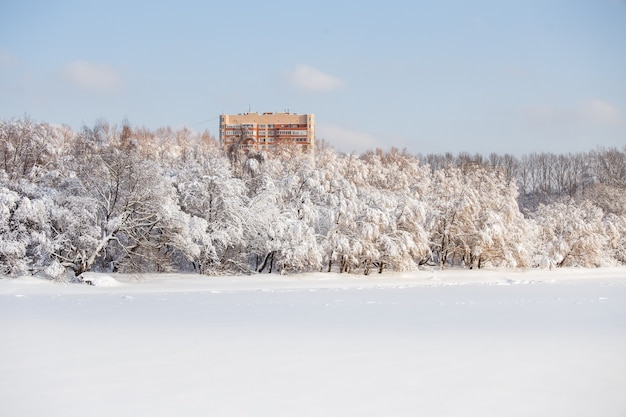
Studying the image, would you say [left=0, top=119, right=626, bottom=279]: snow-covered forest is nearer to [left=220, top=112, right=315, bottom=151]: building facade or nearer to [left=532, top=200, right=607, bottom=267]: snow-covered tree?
[left=532, top=200, right=607, bottom=267]: snow-covered tree

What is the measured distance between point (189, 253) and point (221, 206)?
3.14 meters

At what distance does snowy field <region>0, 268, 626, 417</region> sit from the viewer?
6062mm

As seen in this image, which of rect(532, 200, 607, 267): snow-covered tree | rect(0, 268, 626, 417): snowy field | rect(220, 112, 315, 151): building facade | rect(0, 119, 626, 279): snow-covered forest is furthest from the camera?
rect(220, 112, 315, 151): building facade

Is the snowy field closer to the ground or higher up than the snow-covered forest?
closer to the ground

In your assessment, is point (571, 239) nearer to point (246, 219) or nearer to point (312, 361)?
point (246, 219)

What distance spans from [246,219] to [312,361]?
2133cm

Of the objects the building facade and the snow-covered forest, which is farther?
the building facade

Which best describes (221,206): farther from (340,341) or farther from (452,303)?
(340,341)

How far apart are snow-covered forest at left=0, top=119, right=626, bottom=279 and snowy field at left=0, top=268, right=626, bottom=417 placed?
37.1 feet

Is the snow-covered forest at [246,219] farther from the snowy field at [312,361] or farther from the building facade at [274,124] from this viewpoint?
the building facade at [274,124]

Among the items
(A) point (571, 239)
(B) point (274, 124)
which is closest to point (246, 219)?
(A) point (571, 239)

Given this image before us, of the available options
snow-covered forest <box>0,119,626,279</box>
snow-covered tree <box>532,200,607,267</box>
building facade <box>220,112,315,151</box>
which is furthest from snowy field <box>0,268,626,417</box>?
building facade <box>220,112,315,151</box>

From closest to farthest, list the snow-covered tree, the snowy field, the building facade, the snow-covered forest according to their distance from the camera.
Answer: the snowy field → the snow-covered forest → the snow-covered tree → the building facade

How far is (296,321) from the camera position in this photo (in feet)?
37.7
